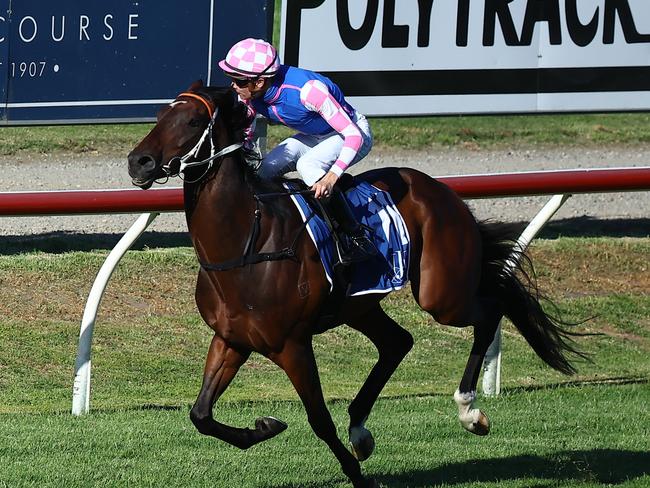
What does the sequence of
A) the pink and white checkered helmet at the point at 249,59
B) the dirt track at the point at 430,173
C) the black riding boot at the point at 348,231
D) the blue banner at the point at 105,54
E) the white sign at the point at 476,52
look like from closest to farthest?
1. the pink and white checkered helmet at the point at 249,59
2. the black riding boot at the point at 348,231
3. the blue banner at the point at 105,54
4. the white sign at the point at 476,52
5. the dirt track at the point at 430,173

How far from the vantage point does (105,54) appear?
9.28m

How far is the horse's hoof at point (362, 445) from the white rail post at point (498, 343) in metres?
1.85

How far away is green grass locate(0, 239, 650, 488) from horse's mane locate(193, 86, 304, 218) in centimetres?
123

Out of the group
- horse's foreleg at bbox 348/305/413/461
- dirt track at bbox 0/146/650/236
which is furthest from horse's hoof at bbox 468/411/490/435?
dirt track at bbox 0/146/650/236

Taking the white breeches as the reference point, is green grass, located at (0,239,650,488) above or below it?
below

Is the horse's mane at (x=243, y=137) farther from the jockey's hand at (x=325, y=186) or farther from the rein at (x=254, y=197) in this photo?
the jockey's hand at (x=325, y=186)

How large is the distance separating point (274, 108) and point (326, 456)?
1701mm

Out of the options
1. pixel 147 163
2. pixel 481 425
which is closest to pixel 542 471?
pixel 481 425

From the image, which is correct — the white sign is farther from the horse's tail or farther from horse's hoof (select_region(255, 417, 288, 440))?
horse's hoof (select_region(255, 417, 288, 440))

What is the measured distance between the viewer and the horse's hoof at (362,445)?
5711 mm

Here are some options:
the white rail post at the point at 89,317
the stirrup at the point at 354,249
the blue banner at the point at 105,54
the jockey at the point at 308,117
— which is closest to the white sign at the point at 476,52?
the blue banner at the point at 105,54

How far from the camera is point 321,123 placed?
571 cm

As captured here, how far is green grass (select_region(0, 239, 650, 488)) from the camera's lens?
5.89m

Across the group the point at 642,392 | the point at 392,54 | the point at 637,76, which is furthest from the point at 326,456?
the point at 637,76
